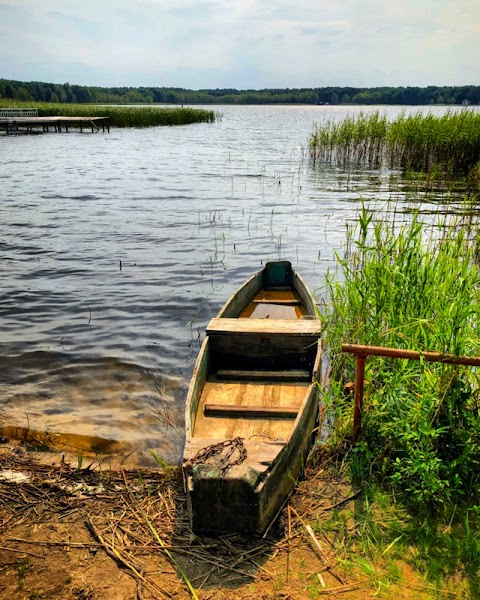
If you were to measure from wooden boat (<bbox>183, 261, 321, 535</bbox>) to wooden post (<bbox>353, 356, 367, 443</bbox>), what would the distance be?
18.4 inches

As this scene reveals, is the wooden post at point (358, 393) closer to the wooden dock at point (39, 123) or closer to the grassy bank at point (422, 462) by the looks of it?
the grassy bank at point (422, 462)

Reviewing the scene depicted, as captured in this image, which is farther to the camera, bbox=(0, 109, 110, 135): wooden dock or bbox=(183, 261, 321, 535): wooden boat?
bbox=(0, 109, 110, 135): wooden dock

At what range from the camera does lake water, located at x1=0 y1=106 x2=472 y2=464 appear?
6.59 metres

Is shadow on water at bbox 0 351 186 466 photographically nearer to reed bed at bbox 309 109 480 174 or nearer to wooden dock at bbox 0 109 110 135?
reed bed at bbox 309 109 480 174

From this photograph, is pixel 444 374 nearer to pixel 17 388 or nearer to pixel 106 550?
pixel 106 550

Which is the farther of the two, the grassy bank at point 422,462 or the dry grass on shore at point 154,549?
the grassy bank at point 422,462

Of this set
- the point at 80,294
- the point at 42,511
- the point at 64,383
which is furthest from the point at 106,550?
the point at 80,294

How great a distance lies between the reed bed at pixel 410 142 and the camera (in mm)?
20125

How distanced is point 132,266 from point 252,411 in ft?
24.8

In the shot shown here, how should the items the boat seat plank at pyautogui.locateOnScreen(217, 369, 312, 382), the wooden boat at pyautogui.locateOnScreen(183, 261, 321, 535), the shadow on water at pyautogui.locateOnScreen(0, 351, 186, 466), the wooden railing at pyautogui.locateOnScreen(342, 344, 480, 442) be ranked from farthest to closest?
the boat seat plank at pyautogui.locateOnScreen(217, 369, 312, 382) < the shadow on water at pyautogui.locateOnScreen(0, 351, 186, 466) < the wooden railing at pyautogui.locateOnScreen(342, 344, 480, 442) < the wooden boat at pyautogui.locateOnScreen(183, 261, 321, 535)

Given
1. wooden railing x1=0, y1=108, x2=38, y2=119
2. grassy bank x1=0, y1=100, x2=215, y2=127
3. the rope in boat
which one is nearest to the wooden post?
the rope in boat

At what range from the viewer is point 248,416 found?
215 inches

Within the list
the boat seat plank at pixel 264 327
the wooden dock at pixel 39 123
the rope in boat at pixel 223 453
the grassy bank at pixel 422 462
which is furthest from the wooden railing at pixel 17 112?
the grassy bank at pixel 422 462

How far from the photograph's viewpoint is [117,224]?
16016mm
